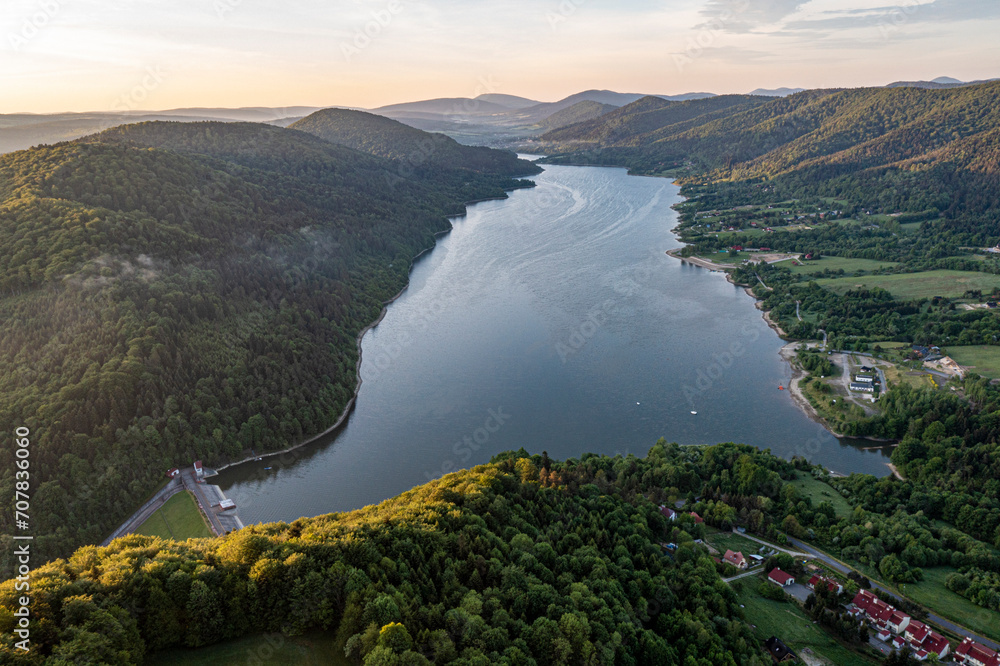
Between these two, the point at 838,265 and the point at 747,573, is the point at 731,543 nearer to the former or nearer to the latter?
the point at 747,573

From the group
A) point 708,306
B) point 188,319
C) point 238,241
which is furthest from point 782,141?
point 188,319

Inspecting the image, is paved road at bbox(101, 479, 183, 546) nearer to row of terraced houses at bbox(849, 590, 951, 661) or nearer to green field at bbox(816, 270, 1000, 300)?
row of terraced houses at bbox(849, 590, 951, 661)

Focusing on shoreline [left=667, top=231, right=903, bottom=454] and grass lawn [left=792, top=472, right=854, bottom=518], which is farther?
shoreline [left=667, top=231, right=903, bottom=454]

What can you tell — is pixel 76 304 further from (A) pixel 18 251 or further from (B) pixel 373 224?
(B) pixel 373 224

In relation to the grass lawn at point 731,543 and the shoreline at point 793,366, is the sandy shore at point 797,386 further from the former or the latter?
the grass lawn at point 731,543

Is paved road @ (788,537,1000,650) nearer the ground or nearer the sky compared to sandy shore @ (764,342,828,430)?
nearer the ground

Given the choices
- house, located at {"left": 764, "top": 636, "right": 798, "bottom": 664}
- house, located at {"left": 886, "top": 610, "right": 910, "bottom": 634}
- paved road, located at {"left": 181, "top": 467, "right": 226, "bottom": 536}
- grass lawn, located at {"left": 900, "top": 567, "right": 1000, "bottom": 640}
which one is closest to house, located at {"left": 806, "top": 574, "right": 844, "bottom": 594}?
house, located at {"left": 886, "top": 610, "right": 910, "bottom": 634}

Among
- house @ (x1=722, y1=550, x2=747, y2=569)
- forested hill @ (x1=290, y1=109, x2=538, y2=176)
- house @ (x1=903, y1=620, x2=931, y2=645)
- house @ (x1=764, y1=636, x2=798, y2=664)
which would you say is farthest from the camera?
forested hill @ (x1=290, y1=109, x2=538, y2=176)

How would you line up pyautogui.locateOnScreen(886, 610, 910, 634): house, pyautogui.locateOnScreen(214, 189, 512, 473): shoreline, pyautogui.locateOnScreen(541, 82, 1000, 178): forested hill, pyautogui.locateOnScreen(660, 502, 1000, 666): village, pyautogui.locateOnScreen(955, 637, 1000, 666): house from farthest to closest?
pyautogui.locateOnScreen(541, 82, 1000, 178): forested hill < pyautogui.locateOnScreen(214, 189, 512, 473): shoreline < pyautogui.locateOnScreen(886, 610, 910, 634): house < pyautogui.locateOnScreen(660, 502, 1000, 666): village < pyautogui.locateOnScreen(955, 637, 1000, 666): house
